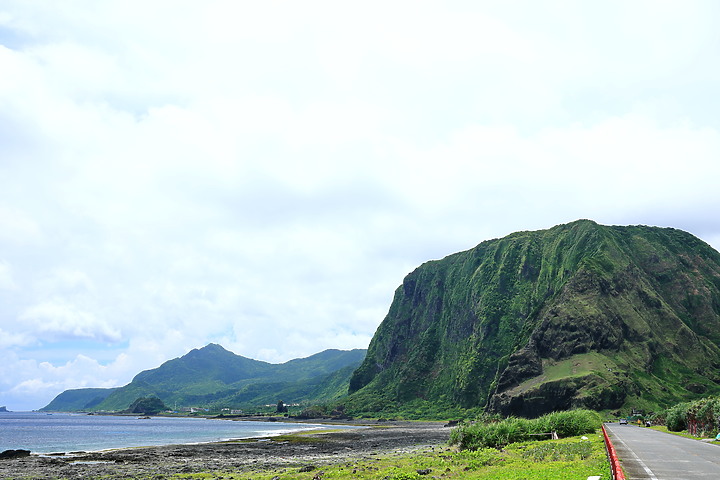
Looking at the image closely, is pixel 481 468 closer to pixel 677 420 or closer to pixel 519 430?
pixel 519 430

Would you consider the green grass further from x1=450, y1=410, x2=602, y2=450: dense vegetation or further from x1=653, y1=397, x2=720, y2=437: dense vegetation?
x1=653, y1=397, x2=720, y2=437: dense vegetation

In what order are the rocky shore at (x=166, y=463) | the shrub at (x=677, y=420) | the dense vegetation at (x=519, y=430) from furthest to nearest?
the shrub at (x=677, y=420) → the dense vegetation at (x=519, y=430) → the rocky shore at (x=166, y=463)

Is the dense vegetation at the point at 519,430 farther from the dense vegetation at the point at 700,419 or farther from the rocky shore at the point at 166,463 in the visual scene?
the rocky shore at the point at 166,463

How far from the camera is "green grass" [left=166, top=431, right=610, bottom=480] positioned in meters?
34.9

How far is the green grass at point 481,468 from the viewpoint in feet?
115

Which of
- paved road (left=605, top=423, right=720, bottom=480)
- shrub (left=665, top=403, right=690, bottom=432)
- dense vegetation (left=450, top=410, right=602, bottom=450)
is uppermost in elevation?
paved road (left=605, top=423, right=720, bottom=480)

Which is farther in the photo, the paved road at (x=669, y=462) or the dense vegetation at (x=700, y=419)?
the dense vegetation at (x=700, y=419)

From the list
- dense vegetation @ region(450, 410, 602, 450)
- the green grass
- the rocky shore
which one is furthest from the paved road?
the rocky shore

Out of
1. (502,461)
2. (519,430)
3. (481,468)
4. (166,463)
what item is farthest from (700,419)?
(166,463)

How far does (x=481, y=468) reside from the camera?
4425cm

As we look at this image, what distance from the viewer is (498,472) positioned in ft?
127

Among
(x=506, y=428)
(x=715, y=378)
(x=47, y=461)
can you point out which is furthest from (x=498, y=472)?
(x=715, y=378)

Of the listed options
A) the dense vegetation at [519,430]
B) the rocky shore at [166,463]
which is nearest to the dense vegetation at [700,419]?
the dense vegetation at [519,430]

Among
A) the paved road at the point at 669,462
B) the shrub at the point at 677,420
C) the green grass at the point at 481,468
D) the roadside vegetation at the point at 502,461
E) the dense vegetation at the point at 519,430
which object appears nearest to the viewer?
the paved road at the point at 669,462
